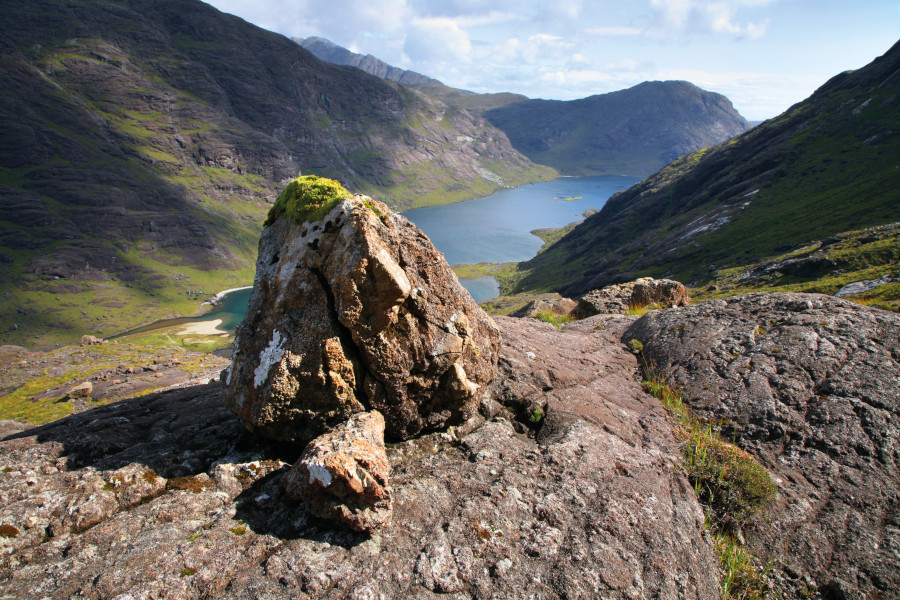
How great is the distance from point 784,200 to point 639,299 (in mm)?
129489

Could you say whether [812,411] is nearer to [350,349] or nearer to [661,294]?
[350,349]

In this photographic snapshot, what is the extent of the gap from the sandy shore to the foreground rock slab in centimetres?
14967

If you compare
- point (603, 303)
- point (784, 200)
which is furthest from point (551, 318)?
point (784, 200)

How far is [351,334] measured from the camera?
1014 centimetres

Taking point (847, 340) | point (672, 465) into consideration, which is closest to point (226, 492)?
point (672, 465)

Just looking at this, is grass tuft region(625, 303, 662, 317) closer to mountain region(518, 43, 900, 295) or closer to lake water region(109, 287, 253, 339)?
mountain region(518, 43, 900, 295)

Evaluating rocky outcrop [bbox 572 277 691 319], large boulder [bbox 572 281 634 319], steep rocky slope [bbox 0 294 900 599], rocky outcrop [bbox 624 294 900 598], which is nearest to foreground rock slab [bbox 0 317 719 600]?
steep rocky slope [bbox 0 294 900 599]

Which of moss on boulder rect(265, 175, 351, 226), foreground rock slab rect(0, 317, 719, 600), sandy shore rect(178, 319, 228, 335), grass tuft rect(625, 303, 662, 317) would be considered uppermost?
moss on boulder rect(265, 175, 351, 226)

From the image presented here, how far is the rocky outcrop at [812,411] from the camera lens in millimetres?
8992

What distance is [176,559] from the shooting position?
683 cm

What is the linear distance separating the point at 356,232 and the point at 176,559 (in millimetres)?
7044

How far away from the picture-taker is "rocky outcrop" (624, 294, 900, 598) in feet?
29.5

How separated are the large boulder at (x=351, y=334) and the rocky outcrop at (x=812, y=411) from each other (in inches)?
316

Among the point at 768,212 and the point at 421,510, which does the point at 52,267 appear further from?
the point at 768,212
